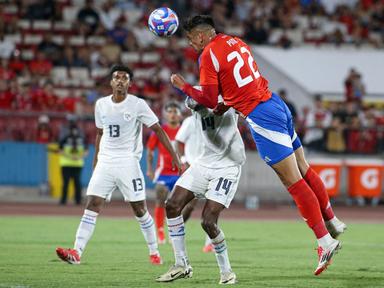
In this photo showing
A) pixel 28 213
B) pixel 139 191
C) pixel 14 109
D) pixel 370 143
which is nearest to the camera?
pixel 139 191

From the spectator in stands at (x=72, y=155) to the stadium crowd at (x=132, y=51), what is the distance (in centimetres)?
93

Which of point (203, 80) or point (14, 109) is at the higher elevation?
point (203, 80)

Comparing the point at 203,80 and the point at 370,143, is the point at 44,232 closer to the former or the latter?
the point at 203,80

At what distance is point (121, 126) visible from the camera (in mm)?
12250

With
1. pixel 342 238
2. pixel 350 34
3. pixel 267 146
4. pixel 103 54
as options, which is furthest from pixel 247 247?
pixel 350 34

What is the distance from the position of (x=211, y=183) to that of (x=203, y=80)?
1135 mm

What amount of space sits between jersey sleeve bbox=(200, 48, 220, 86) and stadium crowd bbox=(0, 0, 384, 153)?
1555 cm

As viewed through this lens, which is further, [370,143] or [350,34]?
[350,34]

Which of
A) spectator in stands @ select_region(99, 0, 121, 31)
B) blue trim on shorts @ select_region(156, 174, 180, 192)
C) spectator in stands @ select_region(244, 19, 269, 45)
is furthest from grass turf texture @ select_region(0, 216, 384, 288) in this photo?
spectator in stands @ select_region(244, 19, 269, 45)

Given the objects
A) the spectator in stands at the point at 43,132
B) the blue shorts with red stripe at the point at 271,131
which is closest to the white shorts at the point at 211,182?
the blue shorts with red stripe at the point at 271,131

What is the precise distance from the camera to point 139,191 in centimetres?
1225

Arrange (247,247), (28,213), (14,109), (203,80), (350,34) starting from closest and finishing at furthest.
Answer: (203,80), (247,247), (28,213), (14,109), (350,34)

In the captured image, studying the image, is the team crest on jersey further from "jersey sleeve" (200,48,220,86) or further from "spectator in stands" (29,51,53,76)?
"spectator in stands" (29,51,53,76)

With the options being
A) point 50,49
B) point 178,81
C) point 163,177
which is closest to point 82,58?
point 50,49
